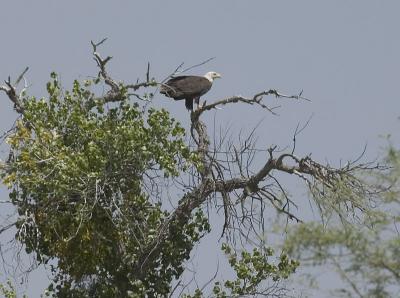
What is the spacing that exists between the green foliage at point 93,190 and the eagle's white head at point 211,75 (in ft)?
7.42

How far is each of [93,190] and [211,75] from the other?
4.12 meters

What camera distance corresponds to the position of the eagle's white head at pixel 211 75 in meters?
25.0

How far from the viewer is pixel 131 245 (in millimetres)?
22969

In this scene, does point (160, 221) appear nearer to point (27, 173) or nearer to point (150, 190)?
point (150, 190)

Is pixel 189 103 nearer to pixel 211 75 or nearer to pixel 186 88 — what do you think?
pixel 186 88

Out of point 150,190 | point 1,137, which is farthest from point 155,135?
point 1,137

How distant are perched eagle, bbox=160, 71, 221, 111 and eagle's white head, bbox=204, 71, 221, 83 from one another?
16.2 inches

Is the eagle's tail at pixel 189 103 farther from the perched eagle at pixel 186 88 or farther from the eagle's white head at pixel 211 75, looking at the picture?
the eagle's white head at pixel 211 75

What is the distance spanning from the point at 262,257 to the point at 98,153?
9.79ft

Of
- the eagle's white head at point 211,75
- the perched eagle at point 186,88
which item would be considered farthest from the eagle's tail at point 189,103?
the eagle's white head at point 211,75

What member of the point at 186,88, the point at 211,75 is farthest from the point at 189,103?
the point at 211,75

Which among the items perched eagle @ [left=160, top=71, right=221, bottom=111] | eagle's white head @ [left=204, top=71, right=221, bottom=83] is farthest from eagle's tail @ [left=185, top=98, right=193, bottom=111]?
eagle's white head @ [left=204, top=71, right=221, bottom=83]

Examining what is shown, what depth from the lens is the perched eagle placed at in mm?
23719

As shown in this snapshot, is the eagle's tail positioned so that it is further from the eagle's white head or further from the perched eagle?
the eagle's white head
